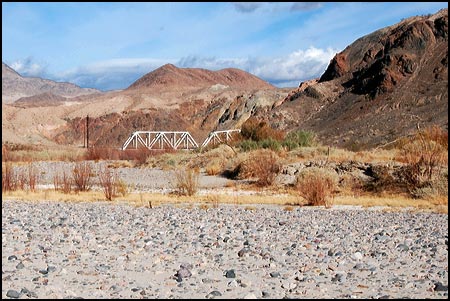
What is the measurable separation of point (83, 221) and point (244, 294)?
21.3 feet

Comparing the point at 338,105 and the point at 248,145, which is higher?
the point at 338,105

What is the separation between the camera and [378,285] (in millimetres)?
7277

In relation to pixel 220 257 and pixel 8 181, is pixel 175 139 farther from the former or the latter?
pixel 220 257

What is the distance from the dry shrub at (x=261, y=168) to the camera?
81.6 feet

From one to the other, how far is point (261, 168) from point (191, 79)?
108m

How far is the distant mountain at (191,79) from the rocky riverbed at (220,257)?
106 m

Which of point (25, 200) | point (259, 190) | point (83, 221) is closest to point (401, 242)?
point (83, 221)

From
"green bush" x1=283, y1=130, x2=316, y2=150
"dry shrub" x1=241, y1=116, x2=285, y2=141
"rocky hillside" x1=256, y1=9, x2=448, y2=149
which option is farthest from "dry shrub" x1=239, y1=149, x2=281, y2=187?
"rocky hillside" x1=256, y1=9, x2=448, y2=149

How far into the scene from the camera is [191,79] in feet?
433

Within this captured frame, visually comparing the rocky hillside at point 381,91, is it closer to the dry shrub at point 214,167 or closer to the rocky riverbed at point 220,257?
the dry shrub at point 214,167

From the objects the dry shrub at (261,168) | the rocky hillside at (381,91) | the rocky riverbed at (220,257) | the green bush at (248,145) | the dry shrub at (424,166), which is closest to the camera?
the rocky riverbed at (220,257)

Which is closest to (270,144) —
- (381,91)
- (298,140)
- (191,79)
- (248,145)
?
(248,145)

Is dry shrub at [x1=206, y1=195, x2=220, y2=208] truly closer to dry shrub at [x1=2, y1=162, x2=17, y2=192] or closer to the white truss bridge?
dry shrub at [x1=2, y1=162, x2=17, y2=192]

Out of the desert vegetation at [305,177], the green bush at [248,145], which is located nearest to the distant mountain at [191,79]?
the green bush at [248,145]
